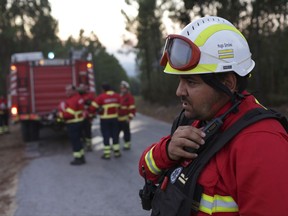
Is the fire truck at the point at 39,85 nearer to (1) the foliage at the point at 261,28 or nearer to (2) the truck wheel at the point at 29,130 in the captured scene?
(2) the truck wheel at the point at 29,130

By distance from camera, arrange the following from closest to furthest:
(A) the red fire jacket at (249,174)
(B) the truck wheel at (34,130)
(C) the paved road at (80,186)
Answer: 1. (A) the red fire jacket at (249,174)
2. (C) the paved road at (80,186)
3. (B) the truck wheel at (34,130)

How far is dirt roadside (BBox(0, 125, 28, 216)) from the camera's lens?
225 inches

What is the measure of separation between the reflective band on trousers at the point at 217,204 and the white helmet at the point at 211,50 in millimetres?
506

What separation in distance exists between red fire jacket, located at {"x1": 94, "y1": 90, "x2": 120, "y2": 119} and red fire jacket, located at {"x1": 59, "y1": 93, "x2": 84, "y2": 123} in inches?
→ 19.1

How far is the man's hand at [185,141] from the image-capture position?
146 centimetres

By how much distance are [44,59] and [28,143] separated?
2.80 m

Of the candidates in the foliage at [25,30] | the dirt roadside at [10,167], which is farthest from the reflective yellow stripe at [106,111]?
the foliage at [25,30]

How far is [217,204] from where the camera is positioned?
1.40 m

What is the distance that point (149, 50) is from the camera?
2966cm

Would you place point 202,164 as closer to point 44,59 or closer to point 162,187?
point 162,187

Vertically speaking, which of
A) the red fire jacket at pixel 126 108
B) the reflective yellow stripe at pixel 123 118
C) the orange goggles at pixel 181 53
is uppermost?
the orange goggles at pixel 181 53

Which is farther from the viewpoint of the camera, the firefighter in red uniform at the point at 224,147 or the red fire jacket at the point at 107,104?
the red fire jacket at the point at 107,104

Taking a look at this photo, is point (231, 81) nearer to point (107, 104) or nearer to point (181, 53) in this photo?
point (181, 53)

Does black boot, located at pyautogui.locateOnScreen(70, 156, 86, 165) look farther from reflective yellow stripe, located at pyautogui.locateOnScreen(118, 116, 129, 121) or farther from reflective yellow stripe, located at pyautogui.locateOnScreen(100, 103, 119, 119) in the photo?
reflective yellow stripe, located at pyautogui.locateOnScreen(118, 116, 129, 121)
